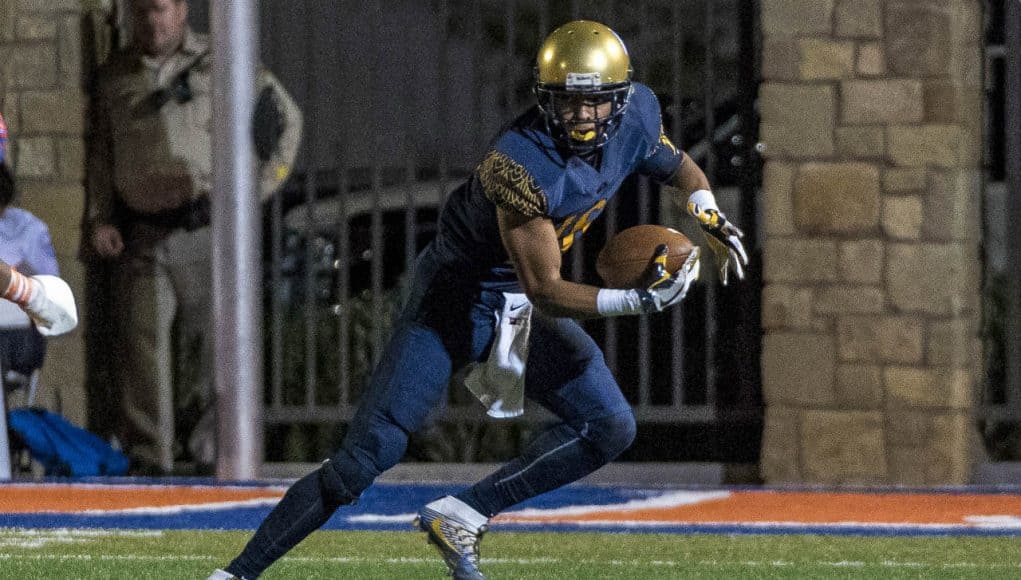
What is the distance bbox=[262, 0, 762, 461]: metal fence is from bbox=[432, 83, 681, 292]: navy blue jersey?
11.0 ft

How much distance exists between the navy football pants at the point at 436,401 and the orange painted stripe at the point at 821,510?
1973mm

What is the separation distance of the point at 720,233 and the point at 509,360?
27.8 inches

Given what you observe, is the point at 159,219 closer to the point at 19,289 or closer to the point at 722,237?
the point at 19,289

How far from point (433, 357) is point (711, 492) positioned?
3191mm

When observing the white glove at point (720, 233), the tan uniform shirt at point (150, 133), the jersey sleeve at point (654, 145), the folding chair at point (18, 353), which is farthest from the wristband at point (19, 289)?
the tan uniform shirt at point (150, 133)

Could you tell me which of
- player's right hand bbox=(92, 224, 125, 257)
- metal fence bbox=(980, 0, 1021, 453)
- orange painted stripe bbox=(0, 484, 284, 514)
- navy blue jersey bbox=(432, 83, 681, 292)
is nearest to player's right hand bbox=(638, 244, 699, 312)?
navy blue jersey bbox=(432, 83, 681, 292)

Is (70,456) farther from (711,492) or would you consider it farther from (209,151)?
(711,492)

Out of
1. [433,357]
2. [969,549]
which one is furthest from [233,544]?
[969,549]

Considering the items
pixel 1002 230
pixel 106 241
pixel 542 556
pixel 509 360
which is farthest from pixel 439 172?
pixel 509 360

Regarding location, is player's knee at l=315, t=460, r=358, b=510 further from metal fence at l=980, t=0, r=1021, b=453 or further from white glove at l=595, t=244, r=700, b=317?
metal fence at l=980, t=0, r=1021, b=453

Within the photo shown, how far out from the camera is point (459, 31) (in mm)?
9586

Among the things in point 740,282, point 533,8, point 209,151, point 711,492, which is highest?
point 533,8

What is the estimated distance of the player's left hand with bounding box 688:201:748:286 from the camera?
19.0ft

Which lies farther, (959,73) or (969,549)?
(959,73)
